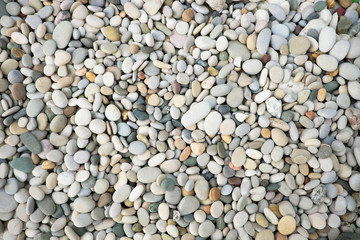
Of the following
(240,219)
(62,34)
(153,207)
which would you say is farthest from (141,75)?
(240,219)

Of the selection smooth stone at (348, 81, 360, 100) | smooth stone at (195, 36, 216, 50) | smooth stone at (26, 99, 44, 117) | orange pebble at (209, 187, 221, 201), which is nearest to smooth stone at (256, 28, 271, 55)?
smooth stone at (195, 36, 216, 50)

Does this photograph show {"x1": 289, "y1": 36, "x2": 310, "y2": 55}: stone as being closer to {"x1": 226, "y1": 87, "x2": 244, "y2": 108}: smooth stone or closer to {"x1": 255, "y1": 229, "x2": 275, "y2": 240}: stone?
{"x1": 226, "y1": 87, "x2": 244, "y2": 108}: smooth stone

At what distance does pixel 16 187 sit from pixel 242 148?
1.84ft

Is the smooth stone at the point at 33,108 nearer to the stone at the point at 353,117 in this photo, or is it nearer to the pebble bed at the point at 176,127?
the pebble bed at the point at 176,127

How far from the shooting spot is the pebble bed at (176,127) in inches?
30.2

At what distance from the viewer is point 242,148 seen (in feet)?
2.56

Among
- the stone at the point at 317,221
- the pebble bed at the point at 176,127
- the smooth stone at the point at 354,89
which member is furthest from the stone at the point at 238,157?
the smooth stone at the point at 354,89

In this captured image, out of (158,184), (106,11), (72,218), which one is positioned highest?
(106,11)

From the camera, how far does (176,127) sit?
81 centimetres

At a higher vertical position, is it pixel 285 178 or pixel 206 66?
pixel 206 66

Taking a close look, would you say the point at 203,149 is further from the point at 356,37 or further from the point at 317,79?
the point at 356,37

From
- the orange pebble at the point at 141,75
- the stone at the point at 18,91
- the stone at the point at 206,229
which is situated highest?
the orange pebble at the point at 141,75

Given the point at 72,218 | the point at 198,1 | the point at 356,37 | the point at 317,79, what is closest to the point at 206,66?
the point at 198,1

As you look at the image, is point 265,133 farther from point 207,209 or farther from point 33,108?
point 33,108
